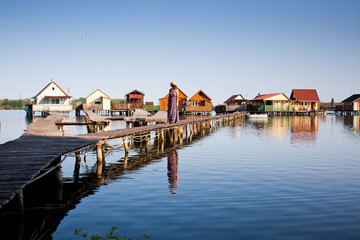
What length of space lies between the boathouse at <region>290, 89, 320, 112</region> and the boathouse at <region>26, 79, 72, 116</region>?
5058 cm

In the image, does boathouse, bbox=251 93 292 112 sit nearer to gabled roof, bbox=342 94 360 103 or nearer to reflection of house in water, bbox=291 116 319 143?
gabled roof, bbox=342 94 360 103

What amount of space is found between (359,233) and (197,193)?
4.26m

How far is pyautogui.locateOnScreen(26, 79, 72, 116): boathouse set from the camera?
55466 mm

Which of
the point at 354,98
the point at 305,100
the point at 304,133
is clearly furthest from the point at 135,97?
the point at 354,98

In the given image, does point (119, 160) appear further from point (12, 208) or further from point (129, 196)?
point (12, 208)

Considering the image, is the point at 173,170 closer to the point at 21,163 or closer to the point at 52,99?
the point at 21,163

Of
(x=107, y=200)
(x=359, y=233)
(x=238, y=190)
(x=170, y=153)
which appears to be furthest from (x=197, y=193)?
(x=170, y=153)

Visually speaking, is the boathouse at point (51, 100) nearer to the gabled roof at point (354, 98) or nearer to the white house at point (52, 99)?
the white house at point (52, 99)

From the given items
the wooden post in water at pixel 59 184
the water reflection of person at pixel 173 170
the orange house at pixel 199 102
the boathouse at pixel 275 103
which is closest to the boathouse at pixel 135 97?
the orange house at pixel 199 102

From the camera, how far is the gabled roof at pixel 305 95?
71312mm

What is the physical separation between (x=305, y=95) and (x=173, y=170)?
6774cm

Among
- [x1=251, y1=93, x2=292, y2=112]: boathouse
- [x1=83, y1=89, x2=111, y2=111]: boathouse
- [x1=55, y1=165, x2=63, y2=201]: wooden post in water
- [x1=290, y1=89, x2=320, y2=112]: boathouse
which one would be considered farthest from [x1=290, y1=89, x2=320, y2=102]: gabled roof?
[x1=55, y1=165, x2=63, y2=201]: wooden post in water

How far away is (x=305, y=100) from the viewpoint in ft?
233

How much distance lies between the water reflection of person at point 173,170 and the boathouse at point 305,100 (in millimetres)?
60625
